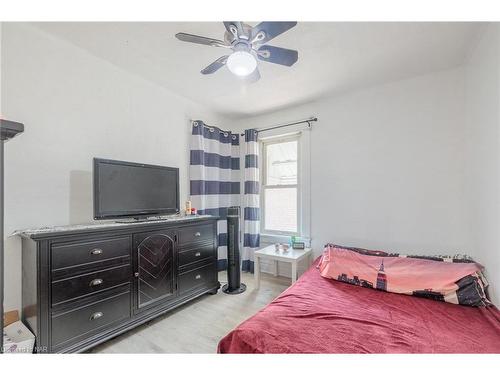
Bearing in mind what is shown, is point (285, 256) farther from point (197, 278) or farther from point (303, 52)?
point (303, 52)

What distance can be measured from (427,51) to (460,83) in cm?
55

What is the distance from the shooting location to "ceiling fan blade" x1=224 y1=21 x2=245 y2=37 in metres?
1.27

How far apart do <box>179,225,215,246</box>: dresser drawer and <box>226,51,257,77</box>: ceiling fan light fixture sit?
5.21 ft

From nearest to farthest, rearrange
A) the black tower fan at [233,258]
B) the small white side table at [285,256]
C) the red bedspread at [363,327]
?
the red bedspread at [363,327]
the small white side table at [285,256]
the black tower fan at [233,258]

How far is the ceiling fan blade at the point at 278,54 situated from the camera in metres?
1.50

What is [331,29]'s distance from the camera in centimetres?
167

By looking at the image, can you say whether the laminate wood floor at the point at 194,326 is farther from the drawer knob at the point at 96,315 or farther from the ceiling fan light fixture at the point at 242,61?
the ceiling fan light fixture at the point at 242,61

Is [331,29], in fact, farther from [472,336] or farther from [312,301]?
[472,336]

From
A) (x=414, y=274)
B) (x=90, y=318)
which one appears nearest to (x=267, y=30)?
(x=414, y=274)

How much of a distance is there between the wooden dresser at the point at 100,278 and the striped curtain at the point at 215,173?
0.78 meters

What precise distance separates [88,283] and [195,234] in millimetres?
1018

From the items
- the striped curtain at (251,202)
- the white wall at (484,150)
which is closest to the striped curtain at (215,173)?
→ the striped curtain at (251,202)

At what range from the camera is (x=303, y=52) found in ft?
6.39
